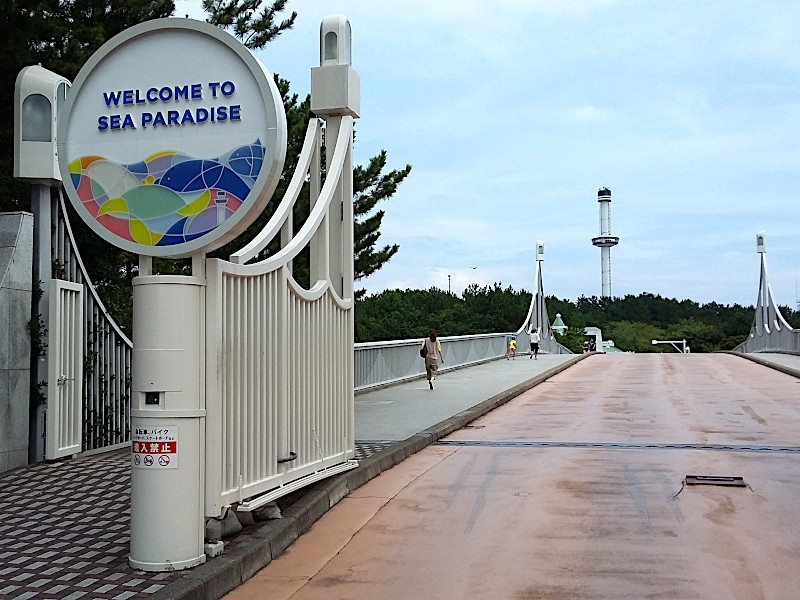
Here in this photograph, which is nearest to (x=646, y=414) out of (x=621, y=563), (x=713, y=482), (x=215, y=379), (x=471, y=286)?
(x=713, y=482)

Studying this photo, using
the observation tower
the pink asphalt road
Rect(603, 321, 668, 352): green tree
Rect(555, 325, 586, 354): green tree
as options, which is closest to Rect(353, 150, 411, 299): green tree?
the pink asphalt road

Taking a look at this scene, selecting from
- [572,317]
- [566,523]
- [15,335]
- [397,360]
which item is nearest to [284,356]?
[566,523]

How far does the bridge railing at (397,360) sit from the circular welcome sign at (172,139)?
1167 cm

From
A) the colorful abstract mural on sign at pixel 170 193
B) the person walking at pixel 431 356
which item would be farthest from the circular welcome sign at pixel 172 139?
the person walking at pixel 431 356

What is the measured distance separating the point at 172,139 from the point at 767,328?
4738 centimetres

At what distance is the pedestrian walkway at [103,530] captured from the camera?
504 centimetres

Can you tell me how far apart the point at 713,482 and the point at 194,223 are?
5783 mm

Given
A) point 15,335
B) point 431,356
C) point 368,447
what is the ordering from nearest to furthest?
1. point 15,335
2. point 368,447
3. point 431,356

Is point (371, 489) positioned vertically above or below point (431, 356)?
below

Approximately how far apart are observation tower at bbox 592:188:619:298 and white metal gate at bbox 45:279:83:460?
124110 mm

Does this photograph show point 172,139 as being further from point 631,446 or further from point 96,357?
point 631,446

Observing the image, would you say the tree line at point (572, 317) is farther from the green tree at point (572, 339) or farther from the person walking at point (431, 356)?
the person walking at point (431, 356)

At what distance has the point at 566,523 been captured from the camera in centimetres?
717

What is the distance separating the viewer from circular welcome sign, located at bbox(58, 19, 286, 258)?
225 inches
